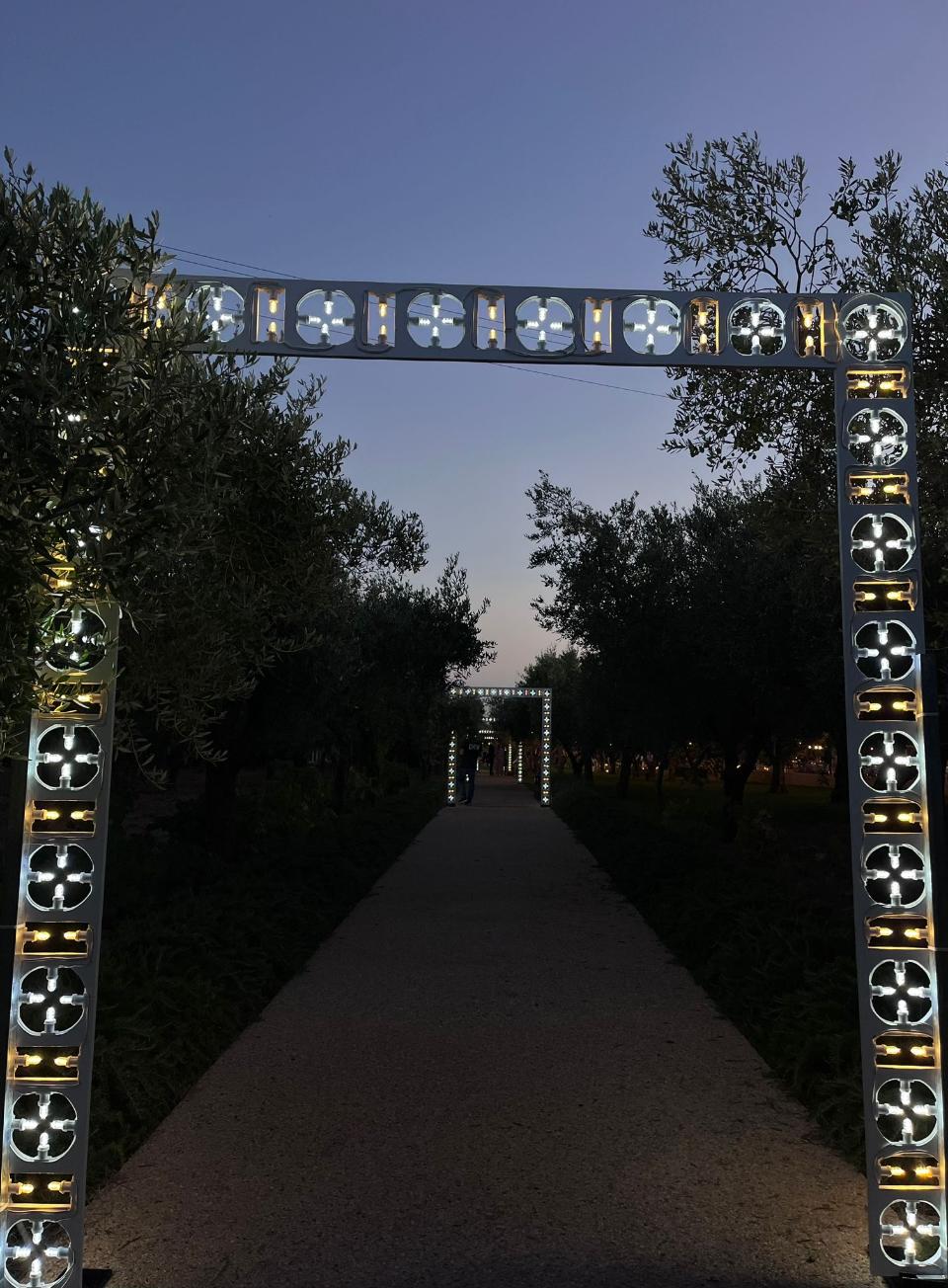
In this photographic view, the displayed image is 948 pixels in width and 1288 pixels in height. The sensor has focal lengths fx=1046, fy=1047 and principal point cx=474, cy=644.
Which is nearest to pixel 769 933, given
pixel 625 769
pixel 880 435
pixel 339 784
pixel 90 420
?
pixel 880 435

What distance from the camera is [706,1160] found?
18.6 feet

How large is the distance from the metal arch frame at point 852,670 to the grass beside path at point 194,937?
5.88 ft

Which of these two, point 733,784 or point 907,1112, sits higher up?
point 907,1112

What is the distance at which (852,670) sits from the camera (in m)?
4.81

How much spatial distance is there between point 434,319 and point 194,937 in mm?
6537

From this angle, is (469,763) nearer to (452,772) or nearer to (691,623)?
(452,772)

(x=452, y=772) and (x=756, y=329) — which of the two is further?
(x=452, y=772)

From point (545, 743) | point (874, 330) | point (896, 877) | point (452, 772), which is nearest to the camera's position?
point (896, 877)

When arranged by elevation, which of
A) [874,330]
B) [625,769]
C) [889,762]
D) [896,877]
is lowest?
[625,769]

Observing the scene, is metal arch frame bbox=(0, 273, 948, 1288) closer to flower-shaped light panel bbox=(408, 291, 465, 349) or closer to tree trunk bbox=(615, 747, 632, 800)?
flower-shaped light panel bbox=(408, 291, 465, 349)

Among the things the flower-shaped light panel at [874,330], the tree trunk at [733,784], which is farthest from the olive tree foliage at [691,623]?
the flower-shaped light panel at [874,330]

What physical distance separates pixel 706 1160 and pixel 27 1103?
3.50 meters

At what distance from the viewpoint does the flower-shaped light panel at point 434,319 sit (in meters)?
5.08

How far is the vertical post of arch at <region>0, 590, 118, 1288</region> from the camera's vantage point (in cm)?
422
